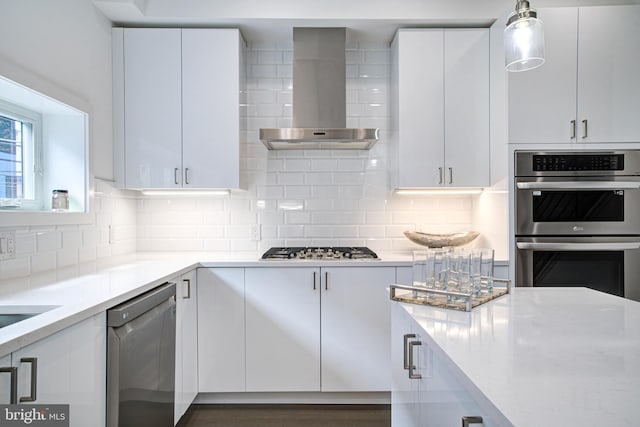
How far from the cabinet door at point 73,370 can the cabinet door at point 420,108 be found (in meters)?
2.07

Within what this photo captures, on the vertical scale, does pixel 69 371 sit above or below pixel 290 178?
below

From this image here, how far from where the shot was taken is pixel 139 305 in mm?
1713

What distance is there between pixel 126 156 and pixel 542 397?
2.78m

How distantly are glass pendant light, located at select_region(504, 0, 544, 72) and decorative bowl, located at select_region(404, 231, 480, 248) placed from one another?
67.4 inches

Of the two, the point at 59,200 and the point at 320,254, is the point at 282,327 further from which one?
the point at 59,200

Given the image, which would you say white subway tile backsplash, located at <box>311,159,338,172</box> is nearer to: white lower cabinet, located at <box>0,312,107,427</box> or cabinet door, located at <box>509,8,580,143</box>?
cabinet door, located at <box>509,8,580,143</box>

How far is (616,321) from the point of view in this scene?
1.21 meters

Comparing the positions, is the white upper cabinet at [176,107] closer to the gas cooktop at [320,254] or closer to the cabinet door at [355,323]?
the gas cooktop at [320,254]

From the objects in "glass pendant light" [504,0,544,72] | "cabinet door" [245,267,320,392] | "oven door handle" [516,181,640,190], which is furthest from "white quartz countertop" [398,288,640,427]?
"cabinet door" [245,267,320,392]

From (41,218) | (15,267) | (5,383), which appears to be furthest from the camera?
(41,218)

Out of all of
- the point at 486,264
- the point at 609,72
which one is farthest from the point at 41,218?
the point at 609,72

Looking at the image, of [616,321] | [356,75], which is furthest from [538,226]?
[356,75]

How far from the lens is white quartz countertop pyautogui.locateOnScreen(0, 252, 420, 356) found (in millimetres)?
1175

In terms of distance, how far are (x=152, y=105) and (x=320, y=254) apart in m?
1.51
